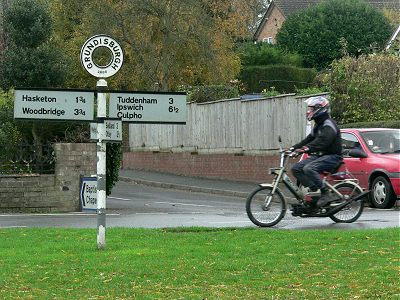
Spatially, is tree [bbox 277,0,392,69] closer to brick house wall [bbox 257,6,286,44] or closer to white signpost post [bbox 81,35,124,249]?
A: brick house wall [bbox 257,6,286,44]

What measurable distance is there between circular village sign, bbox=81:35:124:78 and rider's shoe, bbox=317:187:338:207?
409cm

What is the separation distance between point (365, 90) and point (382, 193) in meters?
8.38

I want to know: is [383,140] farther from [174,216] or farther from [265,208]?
[265,208]

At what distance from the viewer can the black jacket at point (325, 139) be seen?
49.0 ft

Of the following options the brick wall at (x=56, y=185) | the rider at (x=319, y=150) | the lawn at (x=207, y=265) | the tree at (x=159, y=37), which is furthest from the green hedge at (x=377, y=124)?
the tree at (x=159, y=37)

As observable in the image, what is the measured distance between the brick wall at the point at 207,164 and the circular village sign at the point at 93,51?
57.2 ft

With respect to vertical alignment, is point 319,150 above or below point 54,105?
below

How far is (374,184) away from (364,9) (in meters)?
39.7

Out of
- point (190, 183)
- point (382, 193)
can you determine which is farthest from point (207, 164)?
point (382, 193)

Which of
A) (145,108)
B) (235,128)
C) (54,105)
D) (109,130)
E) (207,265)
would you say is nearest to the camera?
(207,265)

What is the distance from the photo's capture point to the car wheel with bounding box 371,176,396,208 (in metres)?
20.9

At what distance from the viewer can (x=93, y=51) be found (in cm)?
1255

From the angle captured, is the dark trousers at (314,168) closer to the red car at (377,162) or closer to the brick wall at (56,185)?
the red car at (377,162)

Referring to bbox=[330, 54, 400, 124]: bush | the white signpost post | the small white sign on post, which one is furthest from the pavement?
the small white sign on post
